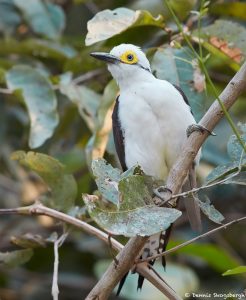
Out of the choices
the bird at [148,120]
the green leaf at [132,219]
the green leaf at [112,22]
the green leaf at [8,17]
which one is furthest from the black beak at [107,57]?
the green leaf at [8,17]

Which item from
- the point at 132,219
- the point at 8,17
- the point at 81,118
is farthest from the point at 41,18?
the point at 132,219

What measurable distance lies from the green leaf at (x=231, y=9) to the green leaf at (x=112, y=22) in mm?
798

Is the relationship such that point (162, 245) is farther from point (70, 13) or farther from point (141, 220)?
point (70, 13)

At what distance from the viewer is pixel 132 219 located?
2.38 meters

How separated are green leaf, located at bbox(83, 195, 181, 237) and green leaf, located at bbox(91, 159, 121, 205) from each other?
13 cm

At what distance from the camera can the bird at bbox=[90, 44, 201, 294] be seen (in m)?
3.26

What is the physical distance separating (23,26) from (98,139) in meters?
1.77

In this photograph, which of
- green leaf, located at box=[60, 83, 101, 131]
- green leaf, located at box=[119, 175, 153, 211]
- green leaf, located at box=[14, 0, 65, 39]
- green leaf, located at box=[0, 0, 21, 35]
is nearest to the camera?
green leaf, located at box=[119, 175, 153, 211]

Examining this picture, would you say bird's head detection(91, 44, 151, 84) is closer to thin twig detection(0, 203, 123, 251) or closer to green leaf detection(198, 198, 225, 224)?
thin twig detection(0, 203, 123, 251)

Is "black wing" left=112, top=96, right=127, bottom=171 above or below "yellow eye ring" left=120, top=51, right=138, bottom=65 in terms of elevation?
below

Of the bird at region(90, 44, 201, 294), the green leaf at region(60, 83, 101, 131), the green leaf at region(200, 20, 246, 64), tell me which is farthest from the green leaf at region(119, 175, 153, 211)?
the green leaf at region(60, 83, 101, 131)

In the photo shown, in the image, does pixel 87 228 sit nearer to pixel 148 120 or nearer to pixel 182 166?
pixel 182 166

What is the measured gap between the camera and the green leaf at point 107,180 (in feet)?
8.27

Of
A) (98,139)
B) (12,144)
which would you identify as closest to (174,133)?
(98,139)
